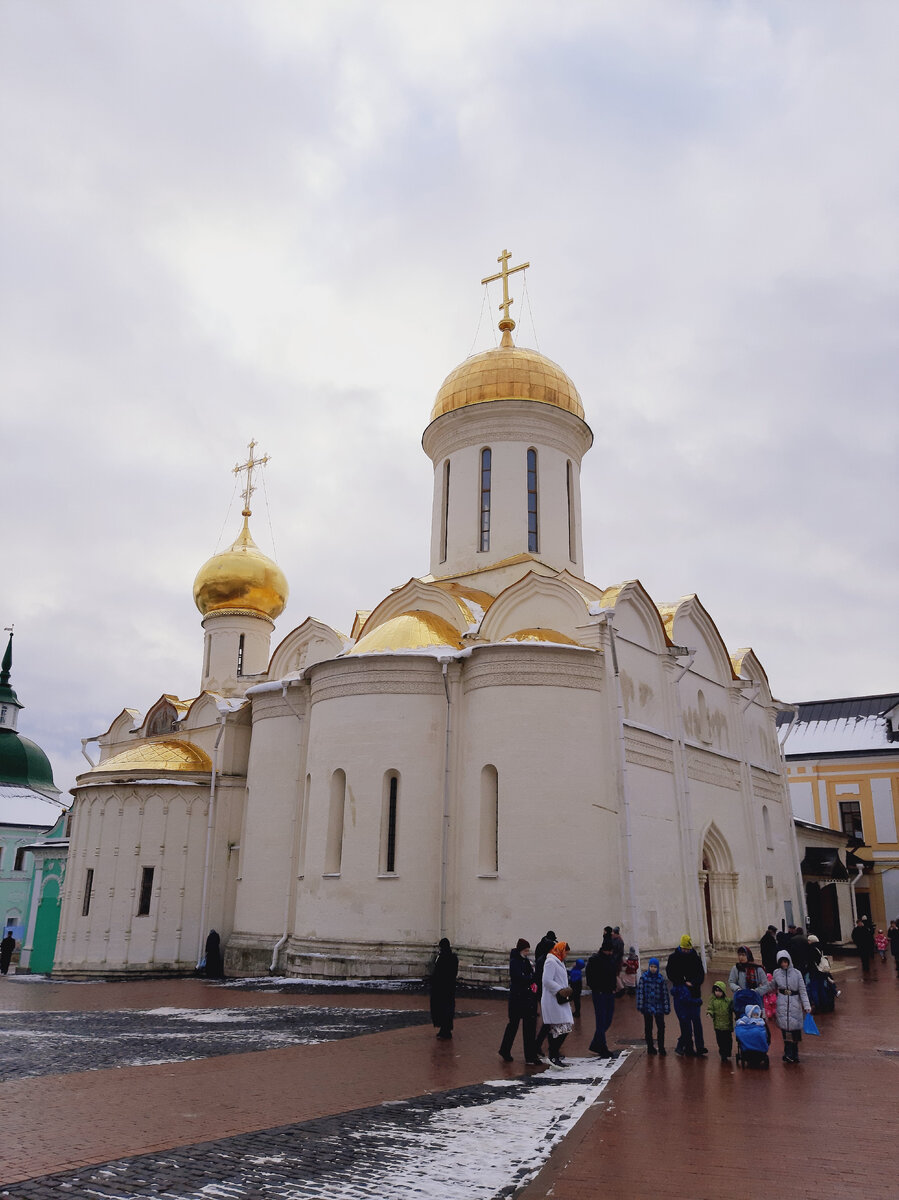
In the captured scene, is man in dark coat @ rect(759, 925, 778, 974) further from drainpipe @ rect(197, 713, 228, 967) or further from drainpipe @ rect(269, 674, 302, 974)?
drainpipe @ rect(197, 713, 228, 967)

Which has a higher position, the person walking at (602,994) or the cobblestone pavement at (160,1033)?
the person walking at (602,994)

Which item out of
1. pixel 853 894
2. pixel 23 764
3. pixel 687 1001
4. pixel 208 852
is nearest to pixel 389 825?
pixel 208 852

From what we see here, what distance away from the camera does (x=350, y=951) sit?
54.3ft

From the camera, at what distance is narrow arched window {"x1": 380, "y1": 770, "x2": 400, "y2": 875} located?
1700cm

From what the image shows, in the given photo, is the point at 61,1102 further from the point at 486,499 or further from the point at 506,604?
the point at 486,499

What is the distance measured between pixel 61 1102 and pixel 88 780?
15.4 meters

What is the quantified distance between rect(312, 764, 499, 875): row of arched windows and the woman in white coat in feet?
22.6

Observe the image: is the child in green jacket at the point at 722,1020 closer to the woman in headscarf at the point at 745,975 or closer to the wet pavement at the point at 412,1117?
the woman in headscarf at the point at 745,975

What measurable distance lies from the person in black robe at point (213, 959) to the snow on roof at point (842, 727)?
2401cm

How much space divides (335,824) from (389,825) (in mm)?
1128

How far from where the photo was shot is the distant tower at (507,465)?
2189 centimetres

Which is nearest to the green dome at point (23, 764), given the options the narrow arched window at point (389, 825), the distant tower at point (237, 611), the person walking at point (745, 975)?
the distant tower at point (237, 611)

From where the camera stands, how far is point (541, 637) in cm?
1748

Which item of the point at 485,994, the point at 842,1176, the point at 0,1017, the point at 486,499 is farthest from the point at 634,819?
the point at 842,1176
